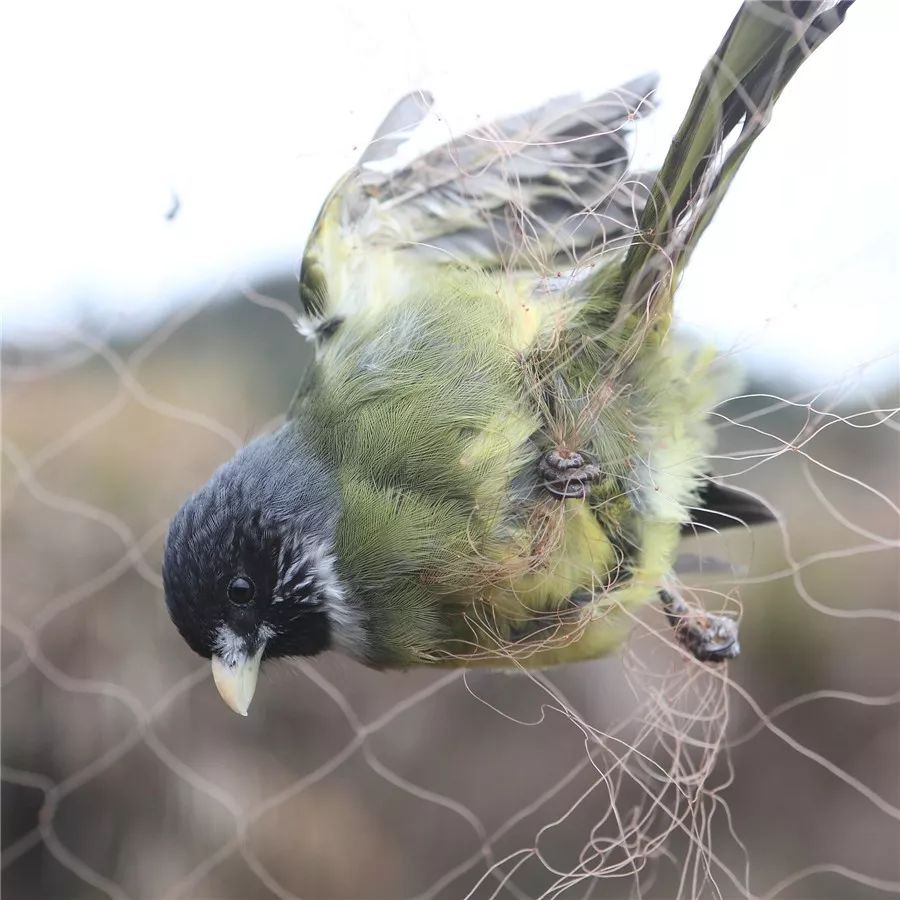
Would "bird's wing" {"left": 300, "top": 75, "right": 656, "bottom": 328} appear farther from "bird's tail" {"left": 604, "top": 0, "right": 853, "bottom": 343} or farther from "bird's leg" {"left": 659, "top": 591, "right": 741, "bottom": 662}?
"bird's leg" {"left": 659, "top": 591, "right": 741, "bottom": 662}

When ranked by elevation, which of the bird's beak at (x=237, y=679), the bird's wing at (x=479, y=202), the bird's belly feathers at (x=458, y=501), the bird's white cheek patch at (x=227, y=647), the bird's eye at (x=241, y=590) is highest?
the bird's wing at (x=479, y=202)

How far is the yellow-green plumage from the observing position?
0.67 metres

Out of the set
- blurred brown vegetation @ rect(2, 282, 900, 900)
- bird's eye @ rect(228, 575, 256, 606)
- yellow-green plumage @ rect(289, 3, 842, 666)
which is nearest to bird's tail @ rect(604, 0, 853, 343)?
yellow-green plumage @ rect(289, 3, 842, 666)

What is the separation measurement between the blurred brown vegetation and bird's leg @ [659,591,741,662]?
2.32 ft

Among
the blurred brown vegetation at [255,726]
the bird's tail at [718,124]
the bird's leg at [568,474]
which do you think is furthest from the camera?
the blurred brown vegetation at [255,726]

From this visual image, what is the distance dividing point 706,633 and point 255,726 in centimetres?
101

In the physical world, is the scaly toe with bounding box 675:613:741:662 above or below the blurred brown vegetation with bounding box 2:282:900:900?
above

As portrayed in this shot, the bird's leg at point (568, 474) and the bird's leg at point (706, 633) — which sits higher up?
the bird's leg at point (568, 474)

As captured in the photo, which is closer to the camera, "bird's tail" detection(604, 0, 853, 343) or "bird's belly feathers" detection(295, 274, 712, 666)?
"bird's tail" detection(604, 0, 853, 343)

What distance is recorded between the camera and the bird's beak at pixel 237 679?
712mm

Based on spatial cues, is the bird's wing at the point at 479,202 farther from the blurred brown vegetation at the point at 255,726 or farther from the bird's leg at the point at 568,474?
the blurred brown vegetation at the point at 255,726

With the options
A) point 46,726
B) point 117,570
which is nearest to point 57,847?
point 46,726

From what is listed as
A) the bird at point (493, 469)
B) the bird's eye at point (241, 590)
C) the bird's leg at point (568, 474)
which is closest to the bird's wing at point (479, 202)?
the bird at point (493, 469)

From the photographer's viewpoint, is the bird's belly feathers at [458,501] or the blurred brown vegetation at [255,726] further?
the blurred brown vegetation at [255,726]
